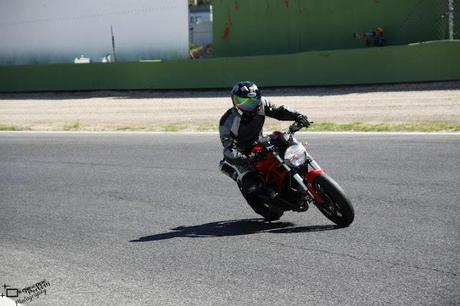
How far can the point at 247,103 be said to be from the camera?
27.3 ft

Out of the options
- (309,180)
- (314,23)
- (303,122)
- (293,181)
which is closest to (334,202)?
(309,180)

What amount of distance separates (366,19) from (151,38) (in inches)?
351

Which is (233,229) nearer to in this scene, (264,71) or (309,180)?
(309,180)

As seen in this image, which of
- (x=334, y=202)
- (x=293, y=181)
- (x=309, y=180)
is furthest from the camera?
(x=293, y=181)

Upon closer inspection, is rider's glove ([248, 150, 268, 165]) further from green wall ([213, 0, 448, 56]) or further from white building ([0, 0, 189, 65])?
white building ([0, 0, 189, 65])

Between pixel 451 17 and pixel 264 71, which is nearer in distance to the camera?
pixel 451 17

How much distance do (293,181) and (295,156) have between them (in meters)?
0.28

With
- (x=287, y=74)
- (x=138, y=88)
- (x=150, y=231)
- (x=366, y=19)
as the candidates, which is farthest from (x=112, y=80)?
(x=150, y=231)

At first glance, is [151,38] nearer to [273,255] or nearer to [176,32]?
[176,32]

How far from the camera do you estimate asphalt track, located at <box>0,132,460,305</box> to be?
19.9ft

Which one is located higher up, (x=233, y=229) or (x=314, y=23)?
(x=314, y=23)

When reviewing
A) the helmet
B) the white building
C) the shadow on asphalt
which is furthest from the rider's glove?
the white building

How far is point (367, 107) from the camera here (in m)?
19.6

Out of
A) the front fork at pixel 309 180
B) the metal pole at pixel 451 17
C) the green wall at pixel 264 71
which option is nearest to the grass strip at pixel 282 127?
the green wall at pixel 264 71
